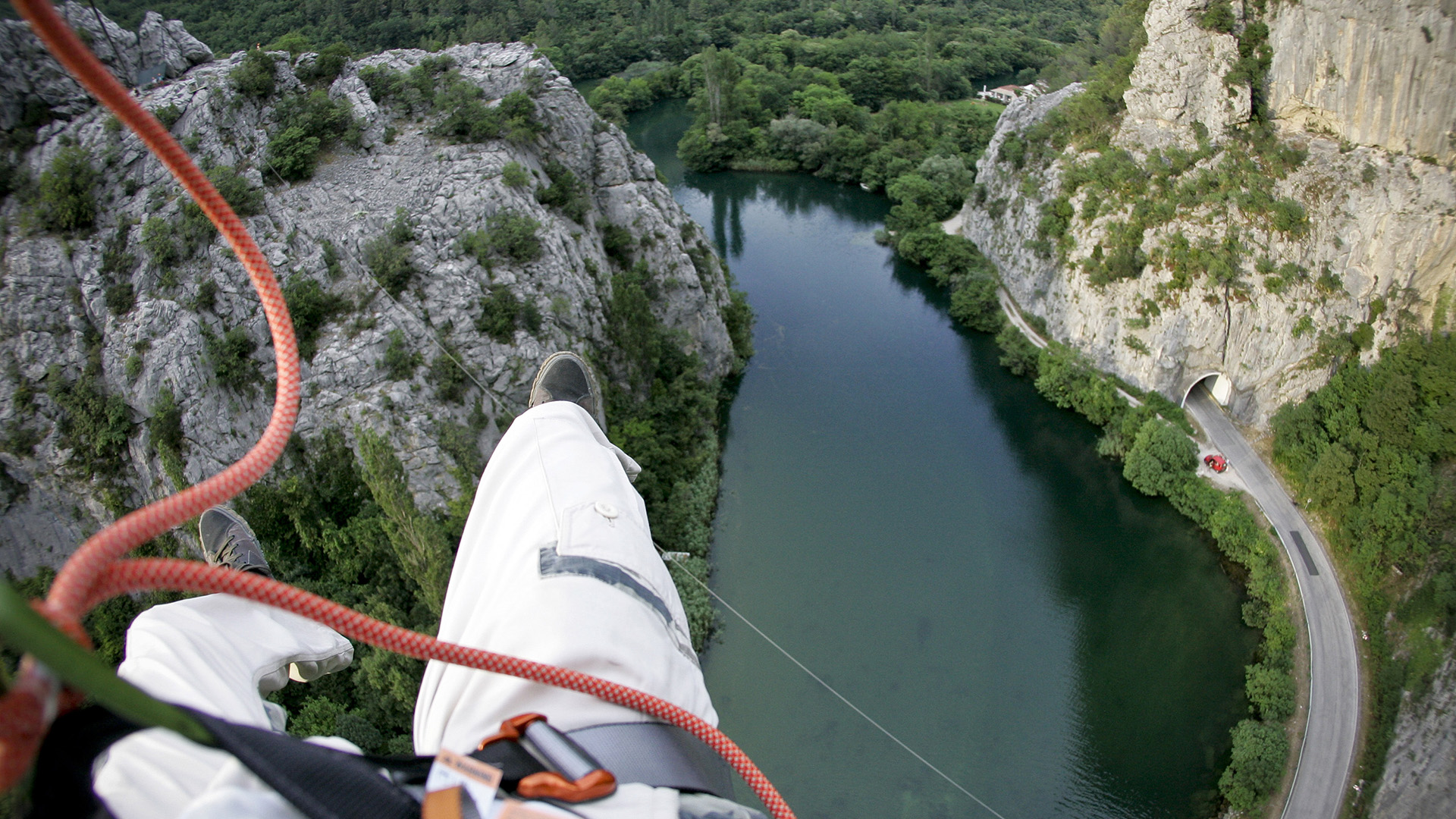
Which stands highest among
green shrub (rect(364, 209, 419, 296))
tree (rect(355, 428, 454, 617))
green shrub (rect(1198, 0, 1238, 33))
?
green shrub (rect(1198, 0, 1238, 33))

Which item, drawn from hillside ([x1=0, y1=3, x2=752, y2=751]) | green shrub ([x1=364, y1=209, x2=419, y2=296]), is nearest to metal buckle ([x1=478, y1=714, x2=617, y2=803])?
hillside ([x1=0, y1=3, x2=752, y2=751])

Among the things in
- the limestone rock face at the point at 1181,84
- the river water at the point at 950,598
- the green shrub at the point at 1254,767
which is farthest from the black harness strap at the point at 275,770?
the limestone rock face at the point at 1181,84

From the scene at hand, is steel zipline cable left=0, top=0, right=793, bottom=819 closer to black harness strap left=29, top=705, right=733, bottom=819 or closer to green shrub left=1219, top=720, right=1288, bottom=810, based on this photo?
black harness strap left=29, top=705, right=733, bottom=819

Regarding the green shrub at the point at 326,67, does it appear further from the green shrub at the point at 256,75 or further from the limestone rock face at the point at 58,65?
the limestone rock face at the point at 58,65

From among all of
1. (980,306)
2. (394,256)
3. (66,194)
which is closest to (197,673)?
(394,256)

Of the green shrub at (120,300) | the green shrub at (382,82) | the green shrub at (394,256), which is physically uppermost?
the green shrub at (382,82)
